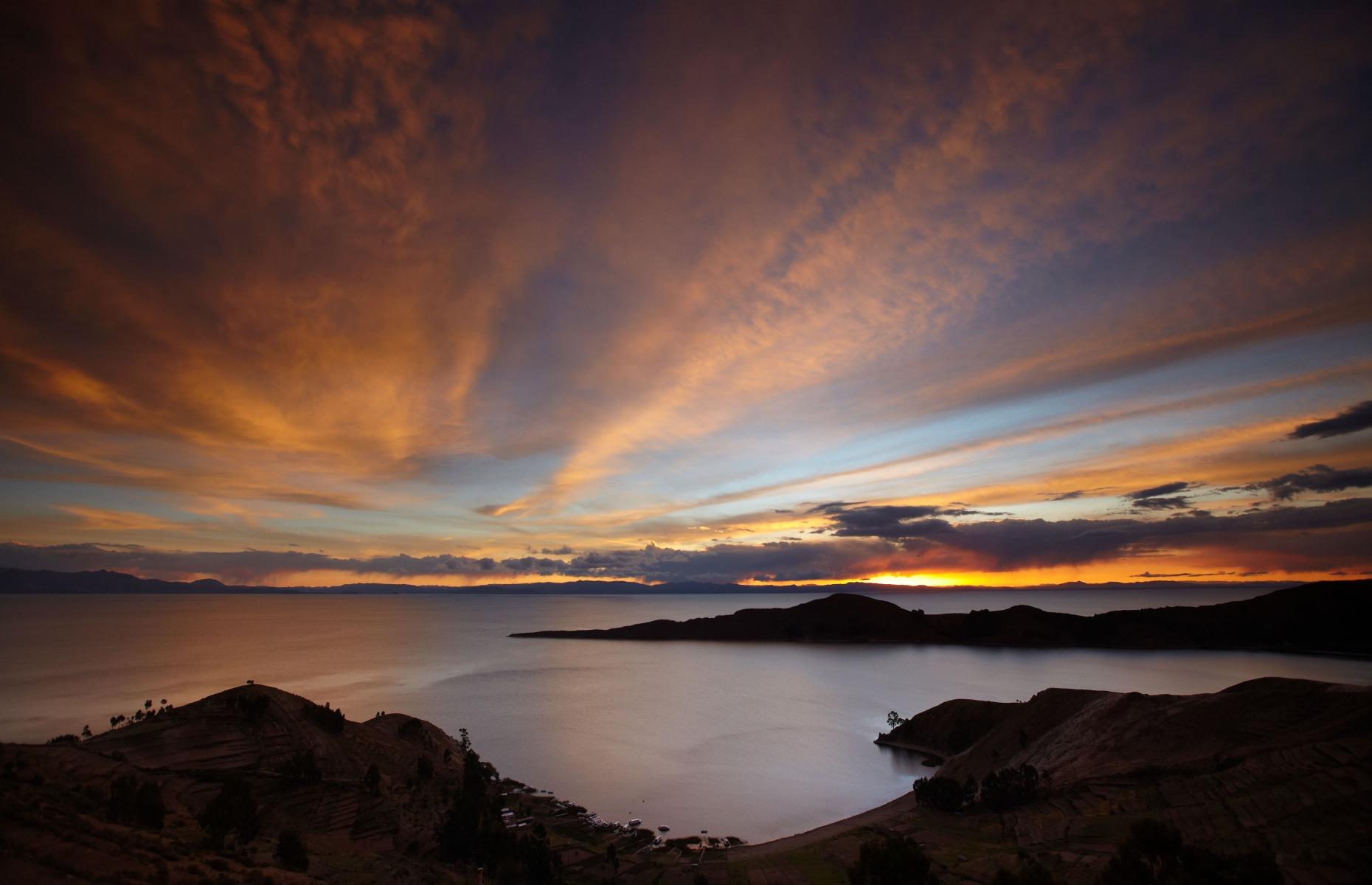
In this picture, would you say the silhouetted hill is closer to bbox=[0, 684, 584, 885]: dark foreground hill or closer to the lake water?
the lake water

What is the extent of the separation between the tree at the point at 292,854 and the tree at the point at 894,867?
106 ft

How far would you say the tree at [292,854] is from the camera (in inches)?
1314

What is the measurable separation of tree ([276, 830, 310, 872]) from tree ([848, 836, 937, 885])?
32.2 meters

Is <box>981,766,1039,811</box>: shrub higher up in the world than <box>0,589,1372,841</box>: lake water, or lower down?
higher up

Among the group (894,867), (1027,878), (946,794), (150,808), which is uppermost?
(150,808)

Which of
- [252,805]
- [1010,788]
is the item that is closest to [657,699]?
[1010,788]

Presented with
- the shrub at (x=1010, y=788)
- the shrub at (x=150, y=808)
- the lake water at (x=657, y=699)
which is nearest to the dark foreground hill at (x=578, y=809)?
the shrub at (x=150, y=808)

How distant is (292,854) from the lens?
33906 mm

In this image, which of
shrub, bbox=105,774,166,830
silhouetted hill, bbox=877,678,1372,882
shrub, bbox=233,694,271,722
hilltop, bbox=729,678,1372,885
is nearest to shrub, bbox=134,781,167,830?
shrub, bbox=105,774,166,830

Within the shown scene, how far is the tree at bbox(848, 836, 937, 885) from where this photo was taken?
34.2 meters

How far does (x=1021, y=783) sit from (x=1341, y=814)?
23.7 metres

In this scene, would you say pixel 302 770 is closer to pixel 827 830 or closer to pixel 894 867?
pixel 894 867

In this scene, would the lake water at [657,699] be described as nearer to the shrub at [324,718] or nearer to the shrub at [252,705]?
the shrub at [324,718]

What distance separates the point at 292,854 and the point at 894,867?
1382 inches
